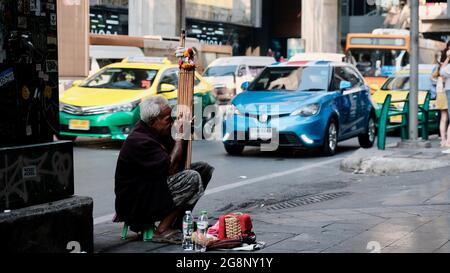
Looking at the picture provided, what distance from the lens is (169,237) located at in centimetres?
672

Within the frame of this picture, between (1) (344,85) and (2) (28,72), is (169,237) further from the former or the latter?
(1) (344,85)

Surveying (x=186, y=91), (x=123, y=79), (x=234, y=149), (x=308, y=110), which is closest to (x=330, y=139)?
(x=308, y=110)

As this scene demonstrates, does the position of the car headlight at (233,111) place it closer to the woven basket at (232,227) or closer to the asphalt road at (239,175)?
the asphalt road at (239,175)

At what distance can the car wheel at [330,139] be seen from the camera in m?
14.2

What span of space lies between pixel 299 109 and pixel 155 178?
24.4ft

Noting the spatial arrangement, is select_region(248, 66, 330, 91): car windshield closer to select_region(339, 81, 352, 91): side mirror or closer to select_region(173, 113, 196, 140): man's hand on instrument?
select_region(339, 81, 352, 91): side mirror

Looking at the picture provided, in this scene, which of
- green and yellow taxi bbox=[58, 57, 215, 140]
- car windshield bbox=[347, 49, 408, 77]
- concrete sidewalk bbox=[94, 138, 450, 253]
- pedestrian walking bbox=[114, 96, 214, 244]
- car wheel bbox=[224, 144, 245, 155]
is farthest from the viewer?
car windshield bbox=[347, 49, 408, 77]

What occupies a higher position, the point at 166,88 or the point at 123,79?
the point at 123,79

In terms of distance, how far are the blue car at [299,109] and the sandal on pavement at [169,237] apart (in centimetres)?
694

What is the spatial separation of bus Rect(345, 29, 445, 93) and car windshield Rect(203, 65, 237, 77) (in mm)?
4932

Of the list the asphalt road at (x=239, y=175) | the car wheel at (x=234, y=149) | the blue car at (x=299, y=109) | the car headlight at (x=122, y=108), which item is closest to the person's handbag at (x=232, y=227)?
the asphalt road at (x=239, y=175)

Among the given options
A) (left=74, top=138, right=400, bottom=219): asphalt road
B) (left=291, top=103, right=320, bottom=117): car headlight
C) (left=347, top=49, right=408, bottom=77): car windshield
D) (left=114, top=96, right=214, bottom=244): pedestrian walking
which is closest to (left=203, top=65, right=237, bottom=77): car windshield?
(left=347, top=49, right=408, bottom=77): car windshield

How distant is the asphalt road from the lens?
9.77 metres

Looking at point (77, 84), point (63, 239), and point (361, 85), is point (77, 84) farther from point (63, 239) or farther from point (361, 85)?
point (63, 239)
